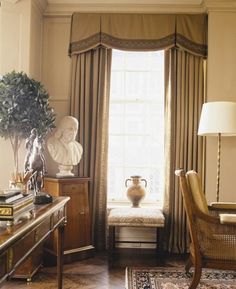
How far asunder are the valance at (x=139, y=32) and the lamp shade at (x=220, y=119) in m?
0.82

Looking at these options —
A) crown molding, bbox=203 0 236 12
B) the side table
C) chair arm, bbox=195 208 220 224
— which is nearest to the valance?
crown molding, bbox=203 0 236 12

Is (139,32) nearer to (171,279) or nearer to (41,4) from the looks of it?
(41,4)

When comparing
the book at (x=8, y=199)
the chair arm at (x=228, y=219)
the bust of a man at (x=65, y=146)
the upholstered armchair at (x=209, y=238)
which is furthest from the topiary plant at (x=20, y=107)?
the chair arm at (x=228, y=219)

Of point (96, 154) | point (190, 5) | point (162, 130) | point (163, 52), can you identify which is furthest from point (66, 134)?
point (190, 5)

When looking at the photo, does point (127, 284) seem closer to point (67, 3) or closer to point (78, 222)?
point (78, 222)

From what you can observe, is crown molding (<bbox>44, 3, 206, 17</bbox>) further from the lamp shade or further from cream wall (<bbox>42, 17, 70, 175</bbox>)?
the lamp shade

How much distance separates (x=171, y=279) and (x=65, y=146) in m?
1.59

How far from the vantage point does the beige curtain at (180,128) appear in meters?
3.83

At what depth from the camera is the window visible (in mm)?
4094

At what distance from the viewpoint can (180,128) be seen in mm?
3857

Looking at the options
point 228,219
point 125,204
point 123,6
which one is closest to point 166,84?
point 123,6

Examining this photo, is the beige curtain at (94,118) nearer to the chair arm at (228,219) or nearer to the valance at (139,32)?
the valance at (139,32)

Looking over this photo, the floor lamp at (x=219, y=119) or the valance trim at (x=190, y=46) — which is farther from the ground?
the valance trim at (x=190, y=46)

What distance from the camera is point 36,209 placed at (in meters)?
1.95
